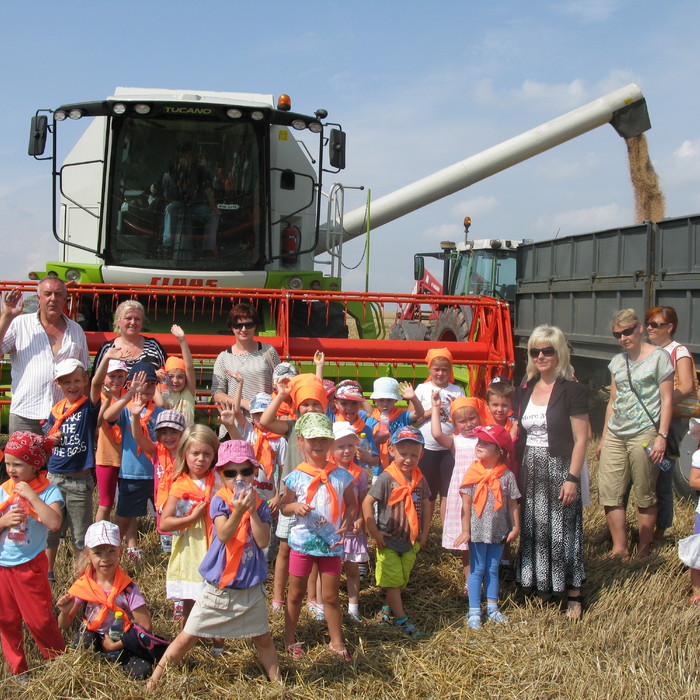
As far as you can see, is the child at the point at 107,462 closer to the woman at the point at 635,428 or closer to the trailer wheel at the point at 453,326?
the woman at the point at 635,428

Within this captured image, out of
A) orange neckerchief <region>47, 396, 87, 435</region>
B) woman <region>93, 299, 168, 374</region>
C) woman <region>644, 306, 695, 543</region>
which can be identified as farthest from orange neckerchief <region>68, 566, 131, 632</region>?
woman <region>644, 306, 695, 543</region>

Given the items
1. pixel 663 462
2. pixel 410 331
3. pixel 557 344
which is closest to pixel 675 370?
pixel 663 462

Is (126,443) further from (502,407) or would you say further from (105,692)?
(502,407)

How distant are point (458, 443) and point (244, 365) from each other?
4.47ft

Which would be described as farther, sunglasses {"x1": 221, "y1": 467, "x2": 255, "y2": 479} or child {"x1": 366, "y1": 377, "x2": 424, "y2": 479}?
child {"x1": 366, "y1": 377, "x2": 424, "y2": 479}

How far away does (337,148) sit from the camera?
7.57 metres

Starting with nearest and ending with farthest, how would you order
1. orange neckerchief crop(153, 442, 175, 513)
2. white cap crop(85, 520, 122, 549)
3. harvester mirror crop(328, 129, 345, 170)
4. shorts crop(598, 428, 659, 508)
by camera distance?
white cap crop(85, 520, 122, 549) → orange neckerchief crop(153, 442, 175, 513) → shorts crop(598, 428, 659, 508) → harvester mirror crop(328, 129, 345, 170)

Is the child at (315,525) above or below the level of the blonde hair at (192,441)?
below

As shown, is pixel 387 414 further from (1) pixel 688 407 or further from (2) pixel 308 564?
(1) pixel 688 407

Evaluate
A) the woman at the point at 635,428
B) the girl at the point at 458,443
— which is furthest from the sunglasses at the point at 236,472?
the woman at the point at 635,428

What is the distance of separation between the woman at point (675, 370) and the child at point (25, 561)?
3585 millimetres

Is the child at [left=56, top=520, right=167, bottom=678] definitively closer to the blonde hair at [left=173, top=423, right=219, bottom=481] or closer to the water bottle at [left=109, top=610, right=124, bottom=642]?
the water bottle at [left=109, top=610, right=124, bottom=642]

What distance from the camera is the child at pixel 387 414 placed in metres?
4.62

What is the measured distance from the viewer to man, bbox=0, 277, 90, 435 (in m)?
4.49
